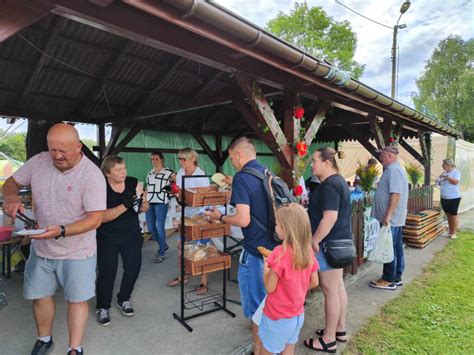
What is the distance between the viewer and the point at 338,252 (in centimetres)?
231

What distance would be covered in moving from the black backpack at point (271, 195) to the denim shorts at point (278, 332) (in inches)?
19.9

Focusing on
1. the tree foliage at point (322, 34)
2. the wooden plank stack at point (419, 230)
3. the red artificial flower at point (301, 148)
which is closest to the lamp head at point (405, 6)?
the tree foliage at point (322, 34)

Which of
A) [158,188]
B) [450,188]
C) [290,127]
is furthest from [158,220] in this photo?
[450,188]

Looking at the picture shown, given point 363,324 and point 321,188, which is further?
point 363,324

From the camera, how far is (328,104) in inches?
163

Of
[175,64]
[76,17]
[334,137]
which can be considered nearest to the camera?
[76,17]

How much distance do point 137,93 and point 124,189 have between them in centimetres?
347

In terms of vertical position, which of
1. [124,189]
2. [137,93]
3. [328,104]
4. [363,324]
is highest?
[137,93]

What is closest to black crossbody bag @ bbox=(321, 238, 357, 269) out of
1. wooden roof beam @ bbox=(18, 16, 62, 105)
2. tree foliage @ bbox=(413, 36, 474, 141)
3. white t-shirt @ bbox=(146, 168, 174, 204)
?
white t-shirt @ bbox=(146, 168, 174, 204)

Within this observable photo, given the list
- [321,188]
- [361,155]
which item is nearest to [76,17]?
[321,188]

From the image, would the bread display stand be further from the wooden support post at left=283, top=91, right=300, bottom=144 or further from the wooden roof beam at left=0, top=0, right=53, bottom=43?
the wooden roof beam at left=0, top=0, right=53, bottom=43

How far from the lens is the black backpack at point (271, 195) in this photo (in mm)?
2086

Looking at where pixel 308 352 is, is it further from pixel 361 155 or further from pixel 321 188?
pixel 361 155

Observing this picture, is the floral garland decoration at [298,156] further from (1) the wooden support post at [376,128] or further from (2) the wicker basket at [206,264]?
(1) the wooden support post at [376,128]
